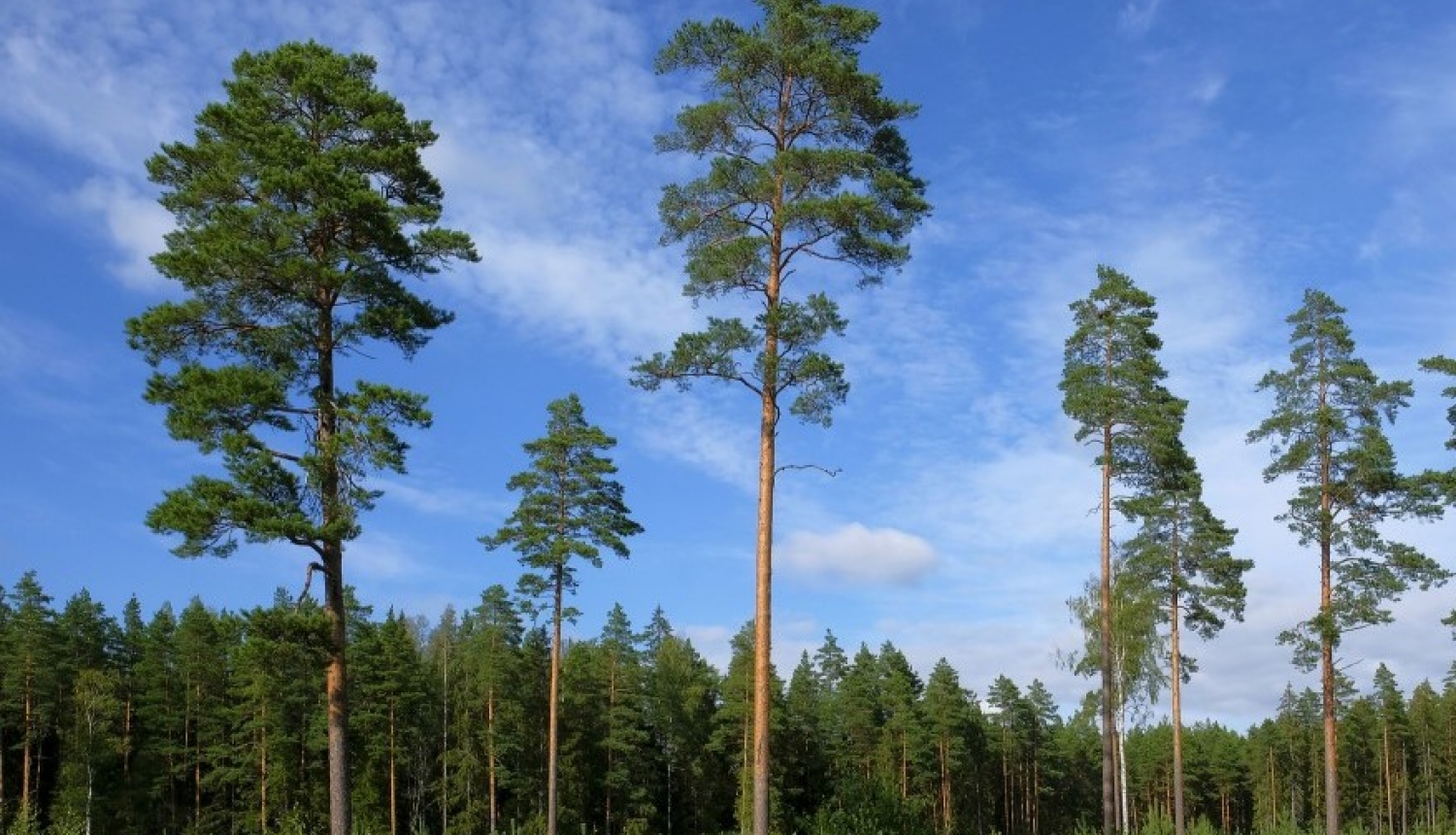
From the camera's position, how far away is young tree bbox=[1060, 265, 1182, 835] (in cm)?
2861

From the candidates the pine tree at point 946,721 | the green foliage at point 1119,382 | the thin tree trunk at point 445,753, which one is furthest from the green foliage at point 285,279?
the pine tree at point 946,721

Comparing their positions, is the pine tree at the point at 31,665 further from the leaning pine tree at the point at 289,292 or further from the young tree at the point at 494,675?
the leaning pine tree at the point at 289,292

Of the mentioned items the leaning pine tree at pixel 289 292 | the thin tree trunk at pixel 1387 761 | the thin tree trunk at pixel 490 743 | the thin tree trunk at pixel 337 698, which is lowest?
the thin tree trunk at pixel 1387 761

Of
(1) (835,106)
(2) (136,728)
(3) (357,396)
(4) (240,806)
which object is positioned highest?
(1) (835,106)

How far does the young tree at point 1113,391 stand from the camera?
93.9 ft

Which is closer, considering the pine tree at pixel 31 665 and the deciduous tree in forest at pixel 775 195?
A: the deciduous tree in forest at pixel 775 195

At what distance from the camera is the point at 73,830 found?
71.9ft

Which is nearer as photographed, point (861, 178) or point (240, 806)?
point (861, 178)

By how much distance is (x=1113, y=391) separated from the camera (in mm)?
28438

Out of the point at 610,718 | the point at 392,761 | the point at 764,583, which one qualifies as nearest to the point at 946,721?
the point at 610,718

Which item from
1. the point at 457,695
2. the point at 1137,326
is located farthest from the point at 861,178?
the point at 457,695

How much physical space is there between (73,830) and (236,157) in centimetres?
1381

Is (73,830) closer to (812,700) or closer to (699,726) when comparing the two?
(699,726)

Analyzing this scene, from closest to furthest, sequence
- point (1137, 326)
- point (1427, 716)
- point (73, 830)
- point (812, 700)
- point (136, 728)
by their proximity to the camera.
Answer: point (73, 830) < point (1137, 326) < point (136, 728) < point (812, 700) < point (1427, 716)
